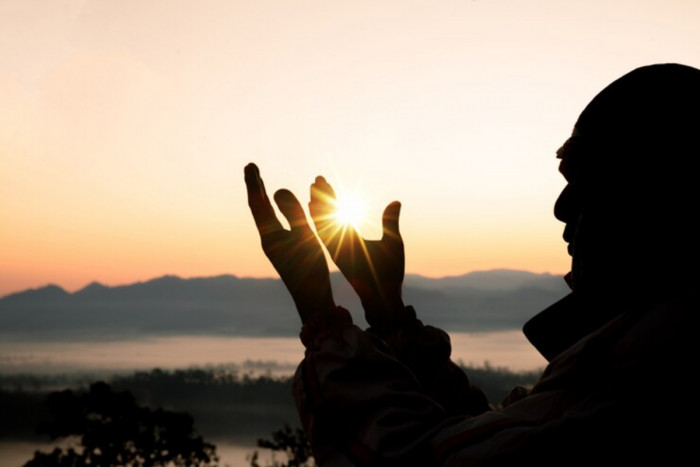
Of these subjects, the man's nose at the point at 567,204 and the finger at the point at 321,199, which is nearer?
the man's nose at the point at 567,204

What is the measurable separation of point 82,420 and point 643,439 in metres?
18.9

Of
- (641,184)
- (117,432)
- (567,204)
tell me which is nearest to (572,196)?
(567,204)

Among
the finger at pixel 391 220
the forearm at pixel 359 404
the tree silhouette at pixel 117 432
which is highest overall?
the finger at pixel 391 220

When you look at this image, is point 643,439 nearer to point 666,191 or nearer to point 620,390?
point 620,390

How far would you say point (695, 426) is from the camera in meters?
1.52

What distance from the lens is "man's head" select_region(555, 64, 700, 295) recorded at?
5.52ft

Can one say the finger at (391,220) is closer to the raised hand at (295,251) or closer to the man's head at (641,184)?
the raised hand at (295,251)

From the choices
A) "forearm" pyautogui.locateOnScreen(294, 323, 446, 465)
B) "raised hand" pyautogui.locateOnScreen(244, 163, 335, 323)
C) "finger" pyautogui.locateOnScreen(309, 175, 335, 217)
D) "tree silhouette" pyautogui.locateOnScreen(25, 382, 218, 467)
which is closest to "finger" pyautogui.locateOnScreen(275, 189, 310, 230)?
"raised hand" pyautogui.locateOnScreen(244, 163, 335, 323)

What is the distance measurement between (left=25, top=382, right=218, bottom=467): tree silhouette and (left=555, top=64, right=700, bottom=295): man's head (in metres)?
17.9

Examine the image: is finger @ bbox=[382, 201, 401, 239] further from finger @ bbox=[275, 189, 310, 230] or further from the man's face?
the man's face

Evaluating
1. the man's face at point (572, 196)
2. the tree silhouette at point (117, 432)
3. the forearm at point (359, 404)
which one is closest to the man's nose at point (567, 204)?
the man's face at point (572, 196)

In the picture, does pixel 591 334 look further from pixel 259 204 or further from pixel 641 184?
pixel 259 204

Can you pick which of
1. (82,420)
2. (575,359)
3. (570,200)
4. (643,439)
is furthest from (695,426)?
(82,420)

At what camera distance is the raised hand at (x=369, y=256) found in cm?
225
